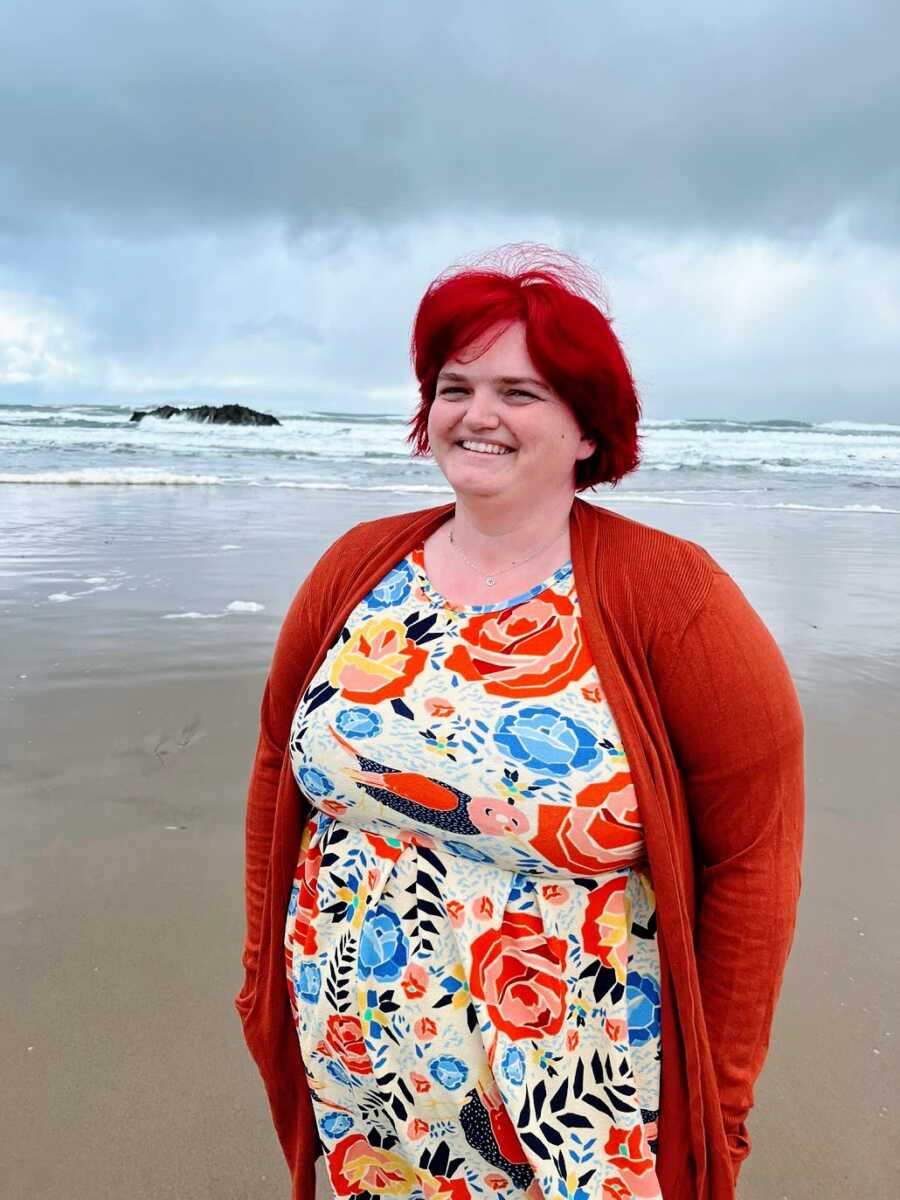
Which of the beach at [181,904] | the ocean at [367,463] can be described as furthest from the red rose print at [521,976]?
the ocean at [367,463]

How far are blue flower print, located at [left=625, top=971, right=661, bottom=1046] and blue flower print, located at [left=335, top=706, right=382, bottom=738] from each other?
0.63 m

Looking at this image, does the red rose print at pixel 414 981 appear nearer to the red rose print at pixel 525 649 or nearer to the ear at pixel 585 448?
the red rose print at pixel 525 649

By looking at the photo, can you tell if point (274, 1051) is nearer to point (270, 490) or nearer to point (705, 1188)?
point (705, 1188)

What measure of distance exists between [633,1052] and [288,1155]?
900 millimetres

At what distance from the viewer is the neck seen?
1586 millimetres

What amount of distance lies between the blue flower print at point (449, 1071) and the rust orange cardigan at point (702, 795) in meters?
0.36

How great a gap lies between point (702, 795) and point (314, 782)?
A: 71 centimetres

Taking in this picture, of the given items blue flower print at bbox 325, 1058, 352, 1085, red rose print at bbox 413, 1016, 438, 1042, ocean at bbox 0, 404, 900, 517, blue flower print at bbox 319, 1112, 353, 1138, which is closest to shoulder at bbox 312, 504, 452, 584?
red rose print at bbox 413, 1016, 438, 1042

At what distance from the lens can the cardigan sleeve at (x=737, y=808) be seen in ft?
4.63

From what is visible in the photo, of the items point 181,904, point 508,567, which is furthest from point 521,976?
point 181,904

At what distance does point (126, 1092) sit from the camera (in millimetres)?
2430

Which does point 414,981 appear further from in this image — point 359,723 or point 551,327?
point 551,327

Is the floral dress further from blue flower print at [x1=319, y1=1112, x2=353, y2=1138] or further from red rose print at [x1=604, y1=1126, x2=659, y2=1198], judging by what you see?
blue flower print at [x1=319, y1=1112, x2=353, y2=1138]

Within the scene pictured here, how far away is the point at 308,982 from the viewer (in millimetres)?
1696
